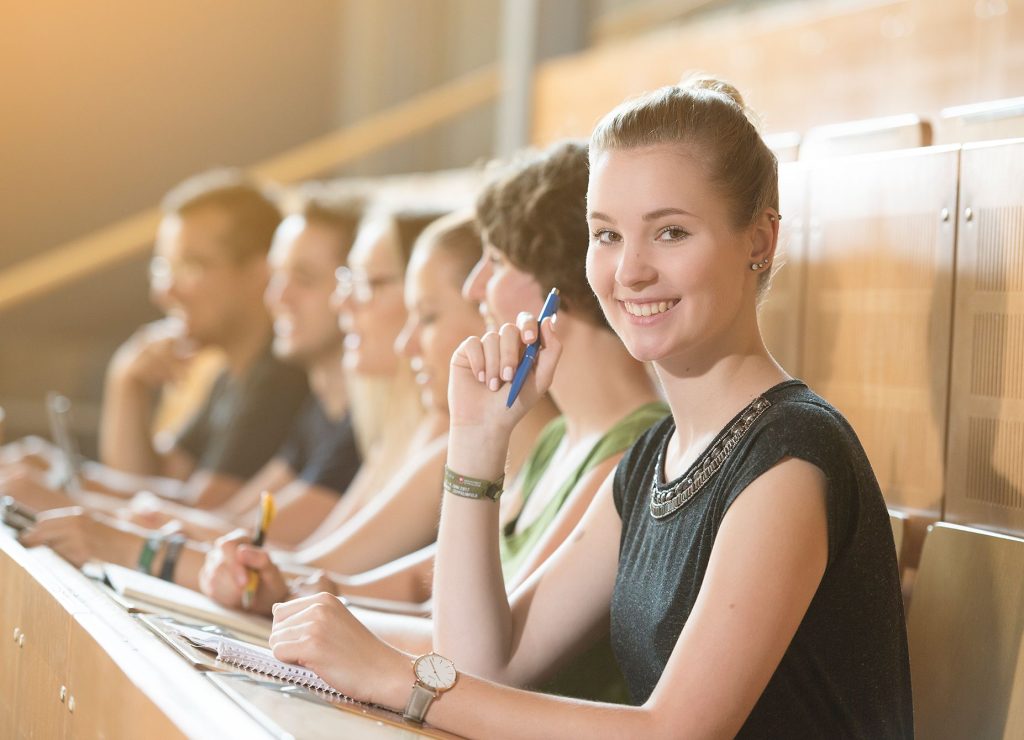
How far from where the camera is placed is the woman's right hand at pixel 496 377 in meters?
1.17

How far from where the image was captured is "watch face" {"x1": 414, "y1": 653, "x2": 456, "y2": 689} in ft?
3.24

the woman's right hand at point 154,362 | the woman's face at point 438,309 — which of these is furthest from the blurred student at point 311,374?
the woman's face at point 438,309

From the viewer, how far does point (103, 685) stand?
1037 millimetres

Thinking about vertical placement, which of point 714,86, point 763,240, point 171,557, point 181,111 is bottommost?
point 171,557

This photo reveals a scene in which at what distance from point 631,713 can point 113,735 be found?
43 cm

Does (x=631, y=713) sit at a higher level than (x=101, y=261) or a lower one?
lower

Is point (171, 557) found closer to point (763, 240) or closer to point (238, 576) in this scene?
point (238, 576)

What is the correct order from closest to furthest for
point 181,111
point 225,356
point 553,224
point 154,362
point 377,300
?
1. point 553,224
2. point 377,300
3. point 225,356
4. point 154,362
5. point 181,111

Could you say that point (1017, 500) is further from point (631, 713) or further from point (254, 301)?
point (254, 301)

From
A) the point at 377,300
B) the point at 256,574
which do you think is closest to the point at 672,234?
the point at 256,574

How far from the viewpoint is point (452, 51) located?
19.2ft

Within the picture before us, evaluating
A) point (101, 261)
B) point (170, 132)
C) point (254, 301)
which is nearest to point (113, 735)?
point (254, 301)

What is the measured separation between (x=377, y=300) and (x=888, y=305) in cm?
122

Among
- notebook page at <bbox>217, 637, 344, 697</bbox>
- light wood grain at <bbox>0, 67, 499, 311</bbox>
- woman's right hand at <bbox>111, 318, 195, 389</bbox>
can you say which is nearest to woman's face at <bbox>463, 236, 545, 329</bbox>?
notebook page at <bbox>217, 637, 344, 697</bbox>
